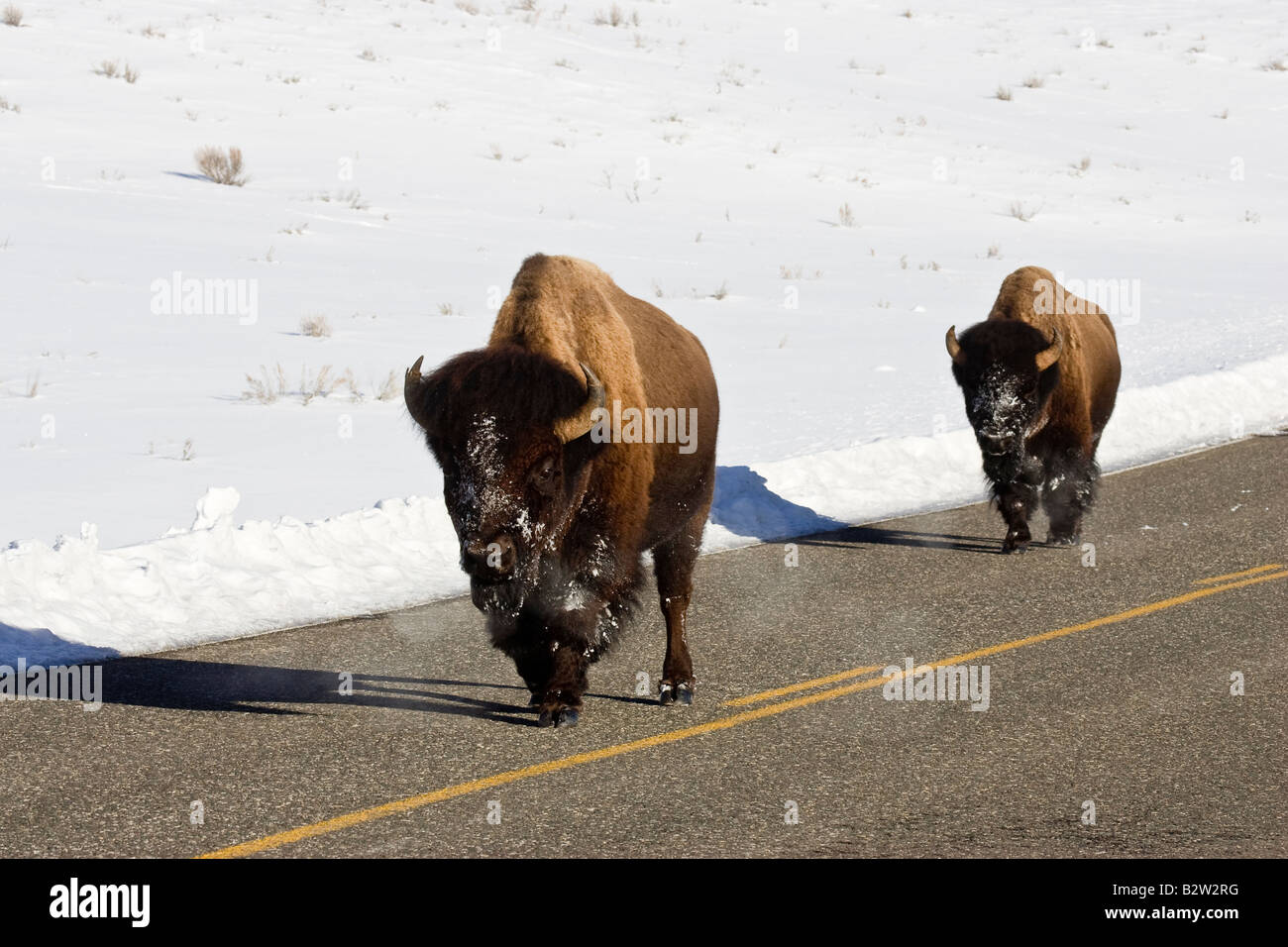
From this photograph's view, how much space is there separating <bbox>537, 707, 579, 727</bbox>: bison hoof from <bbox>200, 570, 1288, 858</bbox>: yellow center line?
332mm

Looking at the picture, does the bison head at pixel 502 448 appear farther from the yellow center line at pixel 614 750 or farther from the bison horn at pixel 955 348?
the bison horn at pixel 955 348

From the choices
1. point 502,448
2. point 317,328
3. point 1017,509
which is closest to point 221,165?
point 317,328

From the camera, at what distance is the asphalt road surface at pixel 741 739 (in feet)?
19.0

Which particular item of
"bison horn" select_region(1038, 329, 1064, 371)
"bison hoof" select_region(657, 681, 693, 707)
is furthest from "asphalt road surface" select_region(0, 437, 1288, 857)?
"bison horn" select_region(1038, 329, 1064, 371)

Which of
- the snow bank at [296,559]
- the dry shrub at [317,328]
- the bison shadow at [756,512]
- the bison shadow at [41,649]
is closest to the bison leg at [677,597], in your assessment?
the snow bank at [296,559]

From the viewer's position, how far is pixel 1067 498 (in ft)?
38.1

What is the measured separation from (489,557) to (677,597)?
6.81 ft

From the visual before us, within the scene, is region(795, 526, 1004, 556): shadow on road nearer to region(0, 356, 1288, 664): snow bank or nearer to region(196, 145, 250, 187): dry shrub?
region(0, 356, 1288, 664): snow bank

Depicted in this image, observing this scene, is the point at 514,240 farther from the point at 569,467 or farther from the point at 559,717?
the point at 569,467

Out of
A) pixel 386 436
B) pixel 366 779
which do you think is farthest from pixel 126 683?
pixel 386 436

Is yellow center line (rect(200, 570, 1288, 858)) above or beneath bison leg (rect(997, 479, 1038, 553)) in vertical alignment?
beneath

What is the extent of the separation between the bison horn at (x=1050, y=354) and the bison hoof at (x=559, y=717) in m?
5.66

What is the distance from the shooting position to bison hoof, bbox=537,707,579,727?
281 inches

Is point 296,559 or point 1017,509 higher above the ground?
point 1017,509
